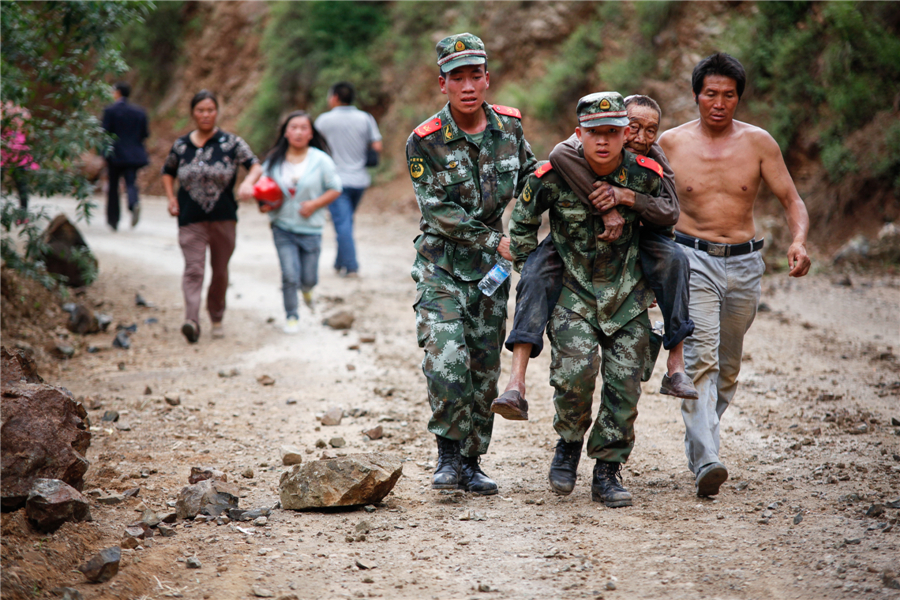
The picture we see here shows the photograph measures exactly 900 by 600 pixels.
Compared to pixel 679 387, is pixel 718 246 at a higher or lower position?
higher

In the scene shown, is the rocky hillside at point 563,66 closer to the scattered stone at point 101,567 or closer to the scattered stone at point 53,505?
the scattered stone at point 53,505

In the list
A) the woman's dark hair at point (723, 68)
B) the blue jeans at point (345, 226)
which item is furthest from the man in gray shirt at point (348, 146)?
the woman's dark hair at point (723, 68)

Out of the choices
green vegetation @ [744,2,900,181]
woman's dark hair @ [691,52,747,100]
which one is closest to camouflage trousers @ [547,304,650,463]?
woman's dark hair @ [691,52,747,100]

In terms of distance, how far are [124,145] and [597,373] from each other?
38.9ft

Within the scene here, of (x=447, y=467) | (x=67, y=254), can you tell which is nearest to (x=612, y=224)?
(x=447, y=467)

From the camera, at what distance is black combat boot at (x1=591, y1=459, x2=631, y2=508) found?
4043 mm

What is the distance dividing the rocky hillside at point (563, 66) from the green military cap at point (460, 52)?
27.4 feet

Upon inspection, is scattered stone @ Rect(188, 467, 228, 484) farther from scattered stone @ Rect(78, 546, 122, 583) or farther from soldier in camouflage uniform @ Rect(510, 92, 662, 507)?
soldier in camouflage uniform @ Rect(510, 92, 662, 507)

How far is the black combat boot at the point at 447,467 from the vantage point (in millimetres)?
4199

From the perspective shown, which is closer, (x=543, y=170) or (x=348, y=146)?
(x=543, y=170)

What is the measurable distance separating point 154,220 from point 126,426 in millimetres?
12010

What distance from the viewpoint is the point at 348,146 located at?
1097 centimetres

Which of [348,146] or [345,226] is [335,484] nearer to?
[345,226]

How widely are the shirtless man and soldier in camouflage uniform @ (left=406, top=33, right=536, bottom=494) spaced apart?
97 centimetres
